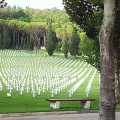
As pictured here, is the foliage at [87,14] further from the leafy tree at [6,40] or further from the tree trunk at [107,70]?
the leafy tree at [6,40]

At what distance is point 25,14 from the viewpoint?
632 ft

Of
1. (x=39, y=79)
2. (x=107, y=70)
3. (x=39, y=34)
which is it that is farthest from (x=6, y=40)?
(x=107, y=70)

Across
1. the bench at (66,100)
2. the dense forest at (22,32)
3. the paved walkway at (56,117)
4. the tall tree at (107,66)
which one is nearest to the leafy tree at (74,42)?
the dense forest at (22,32)

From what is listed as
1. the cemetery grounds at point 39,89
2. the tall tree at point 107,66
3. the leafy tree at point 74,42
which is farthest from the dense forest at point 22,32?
the tall tree at point 107,66

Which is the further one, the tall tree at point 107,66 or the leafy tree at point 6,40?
the leafy tree at point 6,40

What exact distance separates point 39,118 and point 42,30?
132 meters

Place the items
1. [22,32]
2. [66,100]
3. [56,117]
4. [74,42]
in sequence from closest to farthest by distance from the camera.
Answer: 1. [56,117]
2. [66,100]
3. [74,42]
4. [22,32]

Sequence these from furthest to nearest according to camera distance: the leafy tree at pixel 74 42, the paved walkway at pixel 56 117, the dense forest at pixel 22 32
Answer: the dense forest at pixel 22 32 → the leafy tree at pixel 74 42 → the paved walkway at pixel 56 117

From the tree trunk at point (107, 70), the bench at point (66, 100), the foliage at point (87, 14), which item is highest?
the foliage at point (87, 14)

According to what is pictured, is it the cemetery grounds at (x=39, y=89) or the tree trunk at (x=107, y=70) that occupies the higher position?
the tree trunk at (x=107, y=70)

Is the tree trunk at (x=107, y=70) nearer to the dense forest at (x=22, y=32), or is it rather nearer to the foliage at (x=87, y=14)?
the foliage at (x=87, y=14)

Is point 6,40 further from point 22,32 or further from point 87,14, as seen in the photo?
point 87,14

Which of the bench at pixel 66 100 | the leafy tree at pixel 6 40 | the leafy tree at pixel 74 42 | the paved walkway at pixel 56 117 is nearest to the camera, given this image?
the paved walkway at pixel 56 117

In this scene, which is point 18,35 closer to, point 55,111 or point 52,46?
point 52,46
